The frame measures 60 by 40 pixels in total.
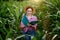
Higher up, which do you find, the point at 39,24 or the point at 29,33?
the point at 29,33

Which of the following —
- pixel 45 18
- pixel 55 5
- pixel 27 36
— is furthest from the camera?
pixel 55 5

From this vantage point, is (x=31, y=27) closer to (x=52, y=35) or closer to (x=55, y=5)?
(x=52, y=35)

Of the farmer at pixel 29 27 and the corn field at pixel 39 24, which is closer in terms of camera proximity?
the farmer at pixel 29 27

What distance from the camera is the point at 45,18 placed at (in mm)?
7117

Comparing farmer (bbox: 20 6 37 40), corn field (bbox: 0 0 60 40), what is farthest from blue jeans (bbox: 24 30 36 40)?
corn field (bbox: 0 0 60 40)

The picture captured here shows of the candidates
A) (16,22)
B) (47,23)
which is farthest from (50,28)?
(16,22)

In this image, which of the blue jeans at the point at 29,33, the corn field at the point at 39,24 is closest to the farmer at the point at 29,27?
the blue jeans at the point at 29,33

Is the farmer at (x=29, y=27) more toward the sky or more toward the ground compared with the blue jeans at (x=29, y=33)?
more toward the sky

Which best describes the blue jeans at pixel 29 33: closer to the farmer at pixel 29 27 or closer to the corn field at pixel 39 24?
the farmer at pixel 29 27

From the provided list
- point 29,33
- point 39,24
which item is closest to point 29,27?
point 29,33

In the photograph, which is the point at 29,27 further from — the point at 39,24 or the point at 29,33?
the point at 39,24

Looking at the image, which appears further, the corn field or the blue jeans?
the corn field

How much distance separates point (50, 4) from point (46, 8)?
41cm

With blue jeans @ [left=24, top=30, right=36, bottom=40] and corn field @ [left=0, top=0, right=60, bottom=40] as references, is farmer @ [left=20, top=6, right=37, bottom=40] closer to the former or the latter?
blue jeans @ [left=24, top=30, right=36, bottom=40]
